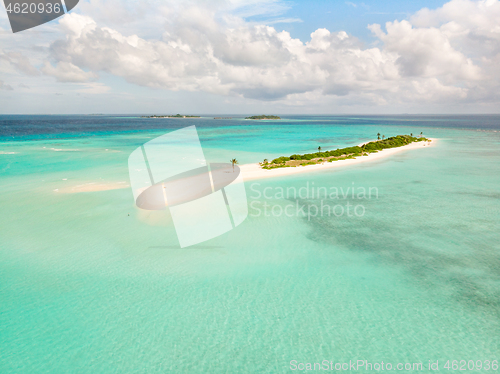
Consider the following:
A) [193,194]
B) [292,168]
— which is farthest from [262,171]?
[193,194]

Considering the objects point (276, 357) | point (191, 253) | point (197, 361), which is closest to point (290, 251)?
point (191, 253)

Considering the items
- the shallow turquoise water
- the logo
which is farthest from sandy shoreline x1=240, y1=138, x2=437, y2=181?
the shallow turquoise water

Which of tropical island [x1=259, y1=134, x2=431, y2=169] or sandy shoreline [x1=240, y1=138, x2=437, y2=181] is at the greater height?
tropical island [x1=259, y1=134, x2=431, y2=169]

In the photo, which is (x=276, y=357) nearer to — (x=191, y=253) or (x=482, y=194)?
(x=191, y=253)

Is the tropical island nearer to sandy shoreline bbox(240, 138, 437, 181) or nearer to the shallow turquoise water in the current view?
sandy shoreline bbox(240, 138, 437, 181)

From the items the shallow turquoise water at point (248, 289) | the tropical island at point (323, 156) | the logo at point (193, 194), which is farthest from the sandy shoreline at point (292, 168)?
the shallow turquoise water at point (248, 289)

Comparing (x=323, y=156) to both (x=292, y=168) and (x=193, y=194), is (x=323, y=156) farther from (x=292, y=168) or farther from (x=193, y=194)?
(x=193, y=194)
